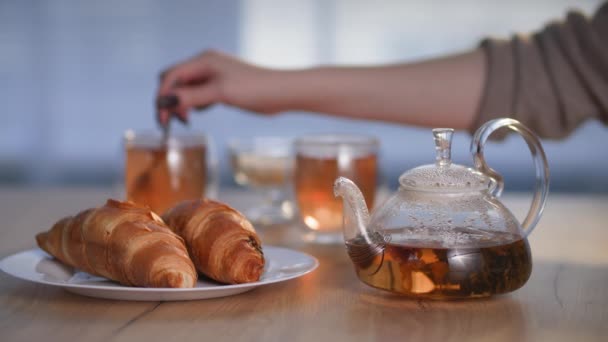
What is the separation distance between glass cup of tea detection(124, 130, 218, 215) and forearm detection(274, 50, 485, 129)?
0.91 ft

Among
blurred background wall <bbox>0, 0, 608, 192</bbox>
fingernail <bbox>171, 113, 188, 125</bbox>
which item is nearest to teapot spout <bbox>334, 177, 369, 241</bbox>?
fingernail <bbox>171, 113, 188, 125</bbox>

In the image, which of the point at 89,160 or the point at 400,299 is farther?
the point at 89,160

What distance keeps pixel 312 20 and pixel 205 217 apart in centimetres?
508

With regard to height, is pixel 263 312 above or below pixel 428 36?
below

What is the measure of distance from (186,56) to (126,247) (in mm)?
5107

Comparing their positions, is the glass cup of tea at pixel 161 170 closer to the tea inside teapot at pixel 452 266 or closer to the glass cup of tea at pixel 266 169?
the glass cup of tea at pixel 266 169

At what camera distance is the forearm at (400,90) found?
1527 millimetres

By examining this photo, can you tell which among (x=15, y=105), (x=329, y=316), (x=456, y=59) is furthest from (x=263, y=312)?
(x=15, y=105)

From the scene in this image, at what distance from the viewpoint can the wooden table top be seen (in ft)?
2.29

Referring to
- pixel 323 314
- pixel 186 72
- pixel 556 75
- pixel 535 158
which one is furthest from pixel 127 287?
pixel 556 75

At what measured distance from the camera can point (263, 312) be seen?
2.52ft

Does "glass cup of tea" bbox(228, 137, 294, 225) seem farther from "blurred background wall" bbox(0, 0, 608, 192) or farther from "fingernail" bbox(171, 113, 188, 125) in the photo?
"blurred background wall" bbox(0, 0, 608, 192)

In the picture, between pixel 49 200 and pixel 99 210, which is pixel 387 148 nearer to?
pixel 49 200

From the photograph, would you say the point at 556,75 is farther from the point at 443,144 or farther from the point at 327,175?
the point at 443,144
